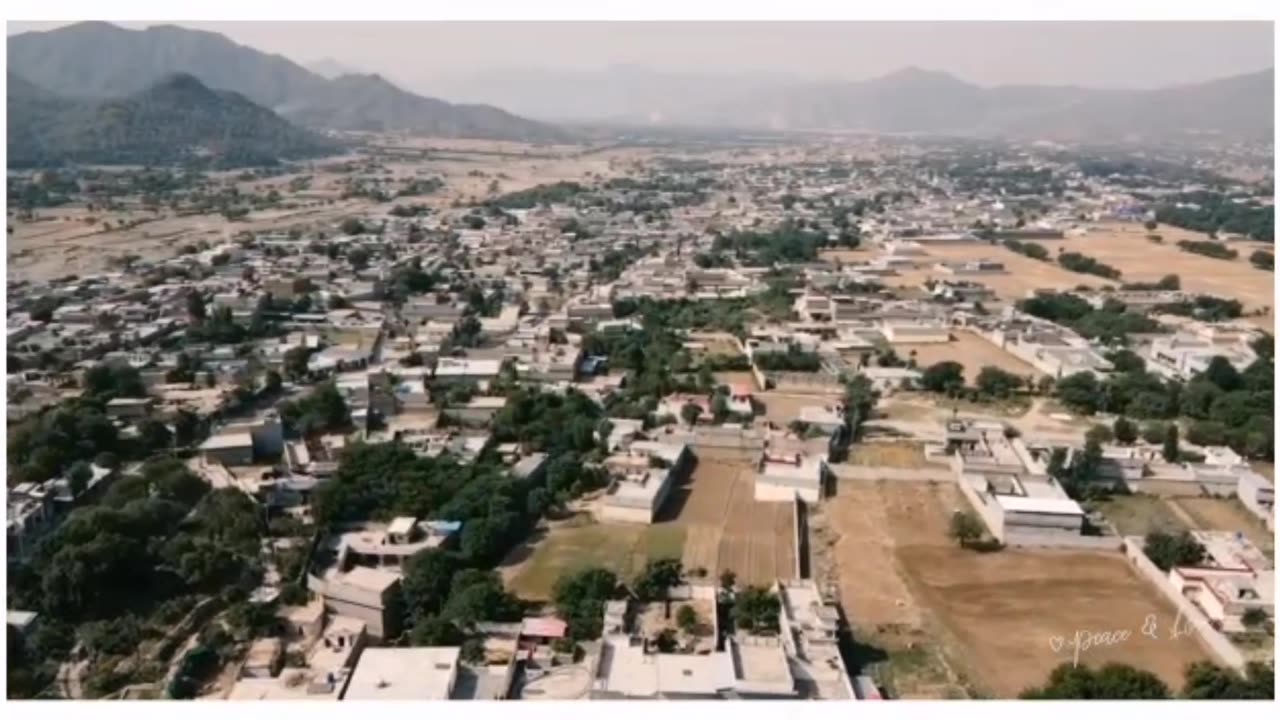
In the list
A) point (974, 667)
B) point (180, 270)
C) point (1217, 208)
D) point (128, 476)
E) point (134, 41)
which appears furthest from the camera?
point (134, 41)

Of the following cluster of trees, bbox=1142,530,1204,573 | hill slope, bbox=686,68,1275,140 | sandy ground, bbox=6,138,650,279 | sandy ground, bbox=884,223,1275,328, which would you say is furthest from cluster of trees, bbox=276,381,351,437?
hill slope, bbox=686,68,1275,140

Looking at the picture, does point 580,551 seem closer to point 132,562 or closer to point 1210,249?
point 132,562

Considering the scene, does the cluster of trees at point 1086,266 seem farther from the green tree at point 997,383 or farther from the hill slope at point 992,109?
the hill slope at point 992,109

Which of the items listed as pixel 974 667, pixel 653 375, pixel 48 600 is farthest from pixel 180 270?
pixel 974 667

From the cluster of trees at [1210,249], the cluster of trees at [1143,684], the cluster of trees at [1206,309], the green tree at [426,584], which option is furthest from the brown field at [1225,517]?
the cluster of trees at [1210,249]

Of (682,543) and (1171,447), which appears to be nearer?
(682,543)

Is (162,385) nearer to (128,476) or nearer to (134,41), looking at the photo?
(128,476)

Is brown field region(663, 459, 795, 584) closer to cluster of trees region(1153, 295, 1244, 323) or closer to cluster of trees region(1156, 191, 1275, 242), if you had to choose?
cluster of trees region(1153, 295, 1244, 323)

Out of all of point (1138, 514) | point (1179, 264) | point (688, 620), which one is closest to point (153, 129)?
point (1179, 264)
